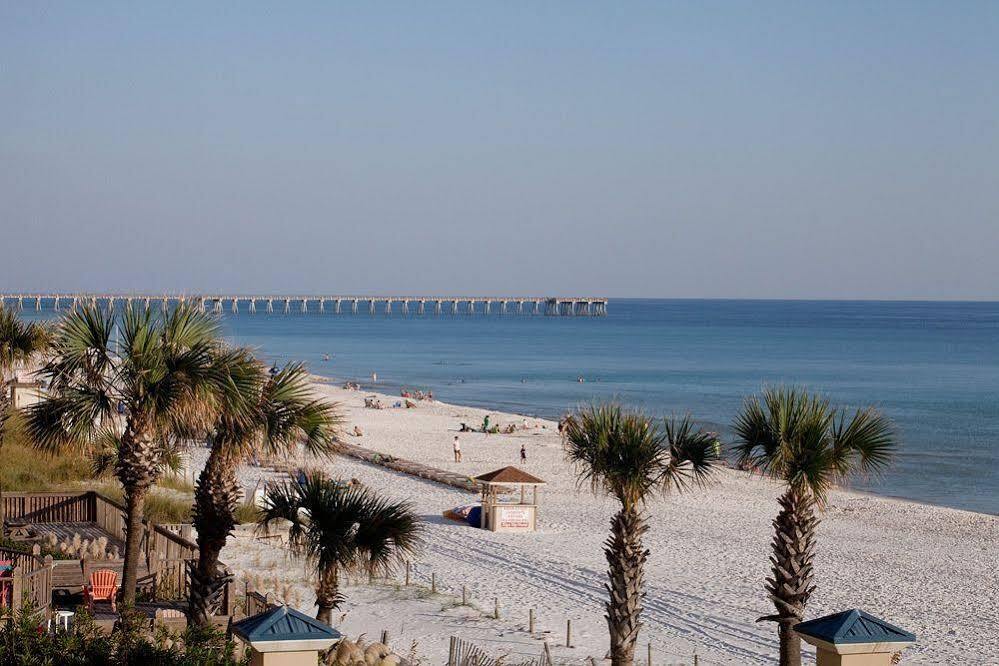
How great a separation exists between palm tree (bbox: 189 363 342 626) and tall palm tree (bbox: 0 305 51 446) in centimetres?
684

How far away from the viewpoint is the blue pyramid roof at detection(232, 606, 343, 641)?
19.8ft

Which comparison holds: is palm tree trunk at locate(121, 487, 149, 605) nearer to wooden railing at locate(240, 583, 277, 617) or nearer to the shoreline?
wooden railing at locate(240, 583, 277, 617)

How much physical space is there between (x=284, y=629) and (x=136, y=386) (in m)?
5.88

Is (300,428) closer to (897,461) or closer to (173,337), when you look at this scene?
(173,337)

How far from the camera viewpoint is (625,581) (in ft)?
39.6

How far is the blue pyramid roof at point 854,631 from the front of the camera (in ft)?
20.3

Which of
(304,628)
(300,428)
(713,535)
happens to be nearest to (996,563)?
(713,535)

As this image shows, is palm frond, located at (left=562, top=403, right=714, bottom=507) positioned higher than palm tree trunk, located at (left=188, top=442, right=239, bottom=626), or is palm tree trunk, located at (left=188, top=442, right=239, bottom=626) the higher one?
palm frond, located at (left=562, top=403, right=714, bottom=507)

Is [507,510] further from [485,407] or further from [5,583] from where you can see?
[485,407]

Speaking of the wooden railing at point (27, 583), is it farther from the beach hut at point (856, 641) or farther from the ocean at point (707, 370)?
the beach hut at point (856, 641)

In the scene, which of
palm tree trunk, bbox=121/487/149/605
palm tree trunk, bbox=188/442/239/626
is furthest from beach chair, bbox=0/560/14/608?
palm tree trunk, bbox=188/442/239/626

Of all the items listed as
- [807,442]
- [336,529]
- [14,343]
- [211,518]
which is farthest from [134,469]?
[14,343]

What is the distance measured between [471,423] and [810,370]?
49.1m

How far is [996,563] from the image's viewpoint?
957 inches
